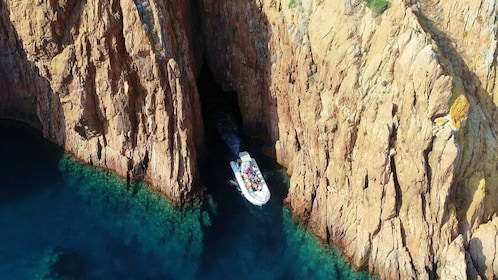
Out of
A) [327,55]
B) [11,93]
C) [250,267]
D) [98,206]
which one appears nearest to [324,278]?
[250,267]

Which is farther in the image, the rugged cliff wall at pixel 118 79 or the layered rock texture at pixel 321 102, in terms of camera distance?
the rugged cliff wall at pixel 118 79

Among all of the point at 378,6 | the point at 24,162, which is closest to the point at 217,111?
the point at 24,162

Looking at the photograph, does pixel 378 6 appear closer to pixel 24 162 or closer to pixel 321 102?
pixel 321 102

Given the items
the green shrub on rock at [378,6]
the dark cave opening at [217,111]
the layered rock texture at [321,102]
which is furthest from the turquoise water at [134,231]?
the green shrub on rock at [378,6]

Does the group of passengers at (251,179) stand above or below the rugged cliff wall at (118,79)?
below

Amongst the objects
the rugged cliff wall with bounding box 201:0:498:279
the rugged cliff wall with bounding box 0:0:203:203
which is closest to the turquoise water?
the rugged cliff wall with bounding box 0:0:203:203

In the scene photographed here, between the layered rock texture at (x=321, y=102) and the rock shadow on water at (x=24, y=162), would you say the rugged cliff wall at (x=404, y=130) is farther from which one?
the rock shadow on water at (x=24, y=162)
